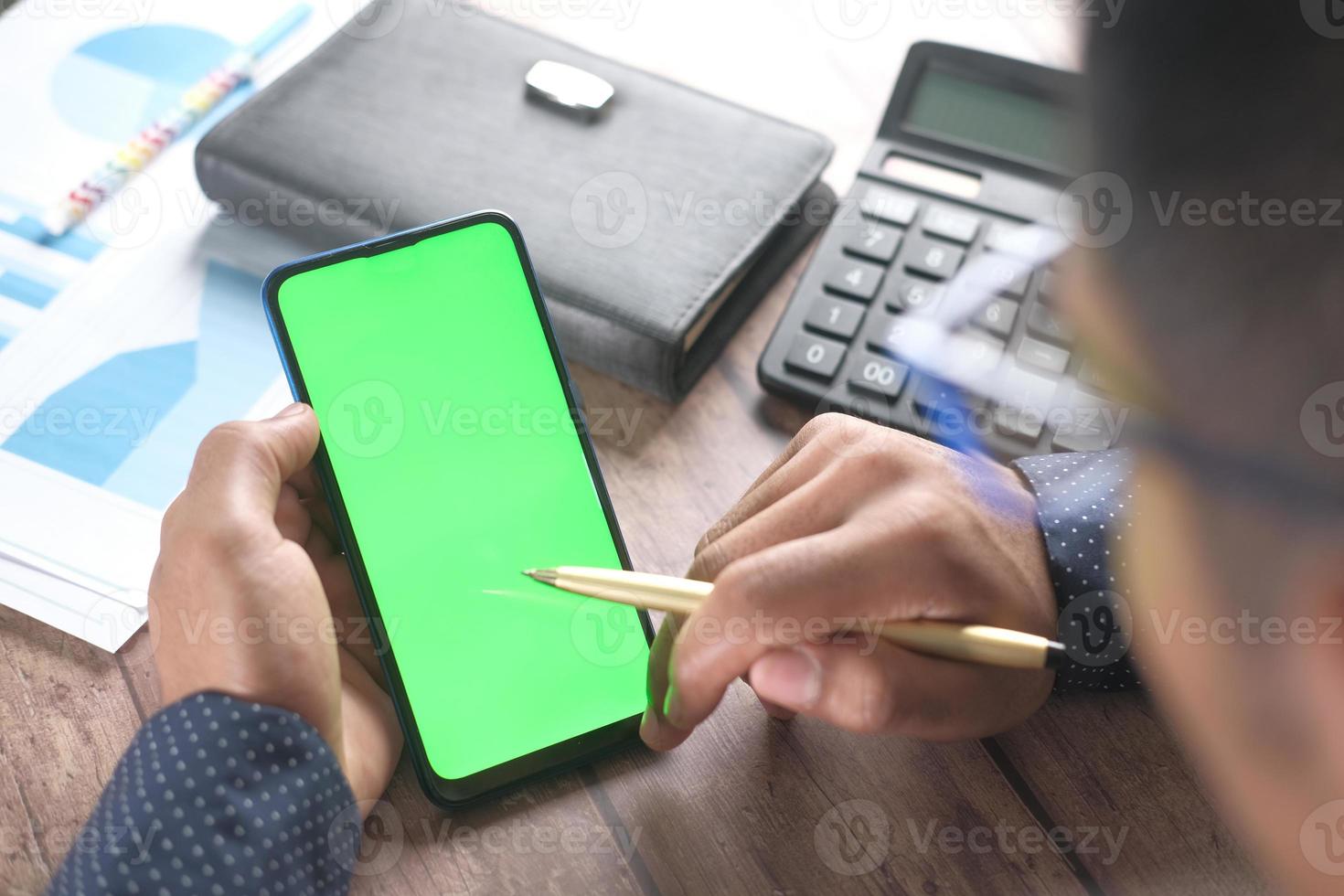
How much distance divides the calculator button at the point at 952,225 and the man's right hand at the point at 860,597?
0.60 ft

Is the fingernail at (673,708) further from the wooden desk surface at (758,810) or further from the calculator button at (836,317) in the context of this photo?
the calculator button at (836,317)

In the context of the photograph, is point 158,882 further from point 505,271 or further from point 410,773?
point 505,271

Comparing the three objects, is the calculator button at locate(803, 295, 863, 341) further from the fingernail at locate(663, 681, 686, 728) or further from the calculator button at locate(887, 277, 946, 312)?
the fingernail at locate(663, 681, 686, 728)

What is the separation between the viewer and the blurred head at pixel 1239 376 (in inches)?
8.2

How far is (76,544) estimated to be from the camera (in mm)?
505

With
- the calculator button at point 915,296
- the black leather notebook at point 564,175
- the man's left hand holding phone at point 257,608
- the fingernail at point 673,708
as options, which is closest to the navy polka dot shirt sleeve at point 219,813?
the man's left hand holding phone at point 257,608

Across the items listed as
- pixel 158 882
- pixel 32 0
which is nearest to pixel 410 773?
pixel 158 882

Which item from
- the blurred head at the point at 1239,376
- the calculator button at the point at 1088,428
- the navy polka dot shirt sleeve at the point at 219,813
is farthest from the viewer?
the calculator button at the point at 1088,428

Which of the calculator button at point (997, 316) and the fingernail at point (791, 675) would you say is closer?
the fingernail at point (791, 675)

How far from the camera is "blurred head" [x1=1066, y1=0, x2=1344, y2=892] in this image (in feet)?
0.69

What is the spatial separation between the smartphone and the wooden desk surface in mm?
25

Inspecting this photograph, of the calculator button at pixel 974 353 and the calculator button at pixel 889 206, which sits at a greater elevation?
the calculator button at pixel 889 206

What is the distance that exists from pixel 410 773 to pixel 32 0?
668 millimetres

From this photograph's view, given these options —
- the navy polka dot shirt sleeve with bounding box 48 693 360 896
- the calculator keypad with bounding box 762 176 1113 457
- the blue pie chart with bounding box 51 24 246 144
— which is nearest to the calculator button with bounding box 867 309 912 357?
the calculator keypad with bounding box 762 176 1113 457
